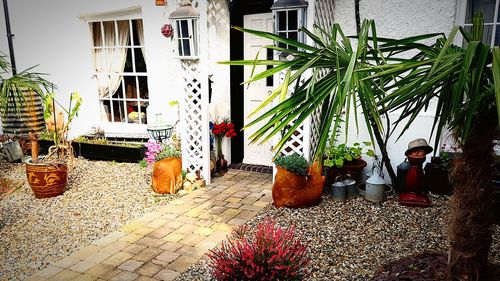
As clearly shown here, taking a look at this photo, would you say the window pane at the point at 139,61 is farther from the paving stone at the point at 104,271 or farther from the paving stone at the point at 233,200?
the paving stone at the point at 104,271

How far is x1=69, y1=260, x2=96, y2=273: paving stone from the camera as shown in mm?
3250

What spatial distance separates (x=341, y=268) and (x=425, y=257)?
678 millimetres

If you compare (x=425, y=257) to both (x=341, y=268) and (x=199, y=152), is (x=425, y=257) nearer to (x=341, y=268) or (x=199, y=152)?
(x=341, y=268)

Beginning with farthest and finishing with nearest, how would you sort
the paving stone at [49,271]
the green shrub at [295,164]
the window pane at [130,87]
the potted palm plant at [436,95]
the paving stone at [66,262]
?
1. the window pane at [130,87]
2. the green shrub at [295,164]
3. the paving stone at [66,262]
4. the paving stone at [49,271]
5. the potted palm plant at [436,95]

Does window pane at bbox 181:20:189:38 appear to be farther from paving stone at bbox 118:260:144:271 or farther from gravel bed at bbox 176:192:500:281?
paving stone at bbox 118:260:144:271

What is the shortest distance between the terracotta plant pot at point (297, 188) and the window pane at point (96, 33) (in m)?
4.74

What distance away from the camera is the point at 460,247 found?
2.29 metres

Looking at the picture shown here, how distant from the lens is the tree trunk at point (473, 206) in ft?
7.00

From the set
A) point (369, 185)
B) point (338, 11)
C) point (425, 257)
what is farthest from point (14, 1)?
point (425, 257)

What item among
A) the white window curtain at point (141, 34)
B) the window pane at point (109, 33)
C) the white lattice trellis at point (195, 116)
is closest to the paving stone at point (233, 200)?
the white lattice trellis at point (195, 116)

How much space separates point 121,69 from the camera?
22.6ft

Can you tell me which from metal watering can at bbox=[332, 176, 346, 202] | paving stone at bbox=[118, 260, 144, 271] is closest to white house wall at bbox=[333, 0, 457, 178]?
metal watering can at bbox=[332, 176, 346, 202]

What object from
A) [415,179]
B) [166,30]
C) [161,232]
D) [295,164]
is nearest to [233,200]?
[295,164]

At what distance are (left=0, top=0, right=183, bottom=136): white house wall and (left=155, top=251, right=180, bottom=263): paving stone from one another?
3434mm
